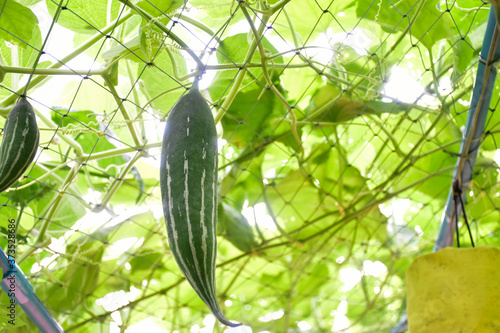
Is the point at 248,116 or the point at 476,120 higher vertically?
the point at 248,116

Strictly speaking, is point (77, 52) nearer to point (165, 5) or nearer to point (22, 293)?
point (165, 5)

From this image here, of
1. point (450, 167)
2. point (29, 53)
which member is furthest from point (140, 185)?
point (450, 167)

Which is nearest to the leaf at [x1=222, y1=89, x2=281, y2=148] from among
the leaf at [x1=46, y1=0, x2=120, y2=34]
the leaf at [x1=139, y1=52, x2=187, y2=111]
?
the leaf at [x1=139, y1=52, x2=187, y2=111]

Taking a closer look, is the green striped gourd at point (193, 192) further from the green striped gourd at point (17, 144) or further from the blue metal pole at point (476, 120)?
the blue metal pole at point (476, 120)

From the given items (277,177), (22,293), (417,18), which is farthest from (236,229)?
(417,18)

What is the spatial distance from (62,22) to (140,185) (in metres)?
0.29

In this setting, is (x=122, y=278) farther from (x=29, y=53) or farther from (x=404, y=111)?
(x=404, y=111)

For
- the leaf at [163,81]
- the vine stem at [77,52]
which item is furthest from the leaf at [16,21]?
the leaf at [163,81]

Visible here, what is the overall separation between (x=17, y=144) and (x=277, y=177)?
1.78 ft

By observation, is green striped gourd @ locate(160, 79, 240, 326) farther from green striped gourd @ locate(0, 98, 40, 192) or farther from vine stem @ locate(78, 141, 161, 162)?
vine stem @ locate(78, 141, 161, 162)

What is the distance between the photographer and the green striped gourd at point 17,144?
0.36 m

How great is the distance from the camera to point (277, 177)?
85cm

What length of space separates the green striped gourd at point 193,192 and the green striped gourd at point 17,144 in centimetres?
12

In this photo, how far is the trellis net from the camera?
0.73 meters
